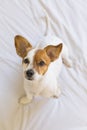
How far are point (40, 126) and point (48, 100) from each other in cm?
13

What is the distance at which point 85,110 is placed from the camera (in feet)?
3.52

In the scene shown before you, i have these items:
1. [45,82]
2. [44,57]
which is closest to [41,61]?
[44,57]

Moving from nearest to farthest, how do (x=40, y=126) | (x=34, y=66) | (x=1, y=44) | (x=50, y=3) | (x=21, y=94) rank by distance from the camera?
(x=34, y=66) < (x=40, y=126) < (x=21, y=94) < (x=1, y=44) < (x=50, y=3)

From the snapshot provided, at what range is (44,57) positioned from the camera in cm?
94

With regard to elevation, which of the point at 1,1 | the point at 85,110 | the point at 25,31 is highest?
the point at 1,1

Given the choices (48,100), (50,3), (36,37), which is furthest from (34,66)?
(50,3)

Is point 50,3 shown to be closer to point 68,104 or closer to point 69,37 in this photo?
point 69,37

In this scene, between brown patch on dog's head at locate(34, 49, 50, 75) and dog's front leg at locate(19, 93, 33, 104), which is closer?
brown patch on dog's head at locate(34, 49, 50, 75)

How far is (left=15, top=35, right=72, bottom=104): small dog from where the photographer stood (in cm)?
92

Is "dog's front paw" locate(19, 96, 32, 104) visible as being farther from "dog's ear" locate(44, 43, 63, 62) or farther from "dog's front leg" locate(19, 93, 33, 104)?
"dog's ear" locate(44, 43, 63, 62)

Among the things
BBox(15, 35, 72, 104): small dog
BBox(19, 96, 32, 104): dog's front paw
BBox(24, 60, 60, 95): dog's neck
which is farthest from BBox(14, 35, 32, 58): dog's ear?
BBox(19, 96, 32, 104): dog's front paw

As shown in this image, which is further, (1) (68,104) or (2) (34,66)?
(1) (68,104)

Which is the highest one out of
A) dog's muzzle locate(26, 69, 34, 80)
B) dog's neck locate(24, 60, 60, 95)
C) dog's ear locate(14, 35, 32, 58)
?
dog's ear locate(14, 35, 32, 58)

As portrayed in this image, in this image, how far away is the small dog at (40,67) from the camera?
3.02 feet
